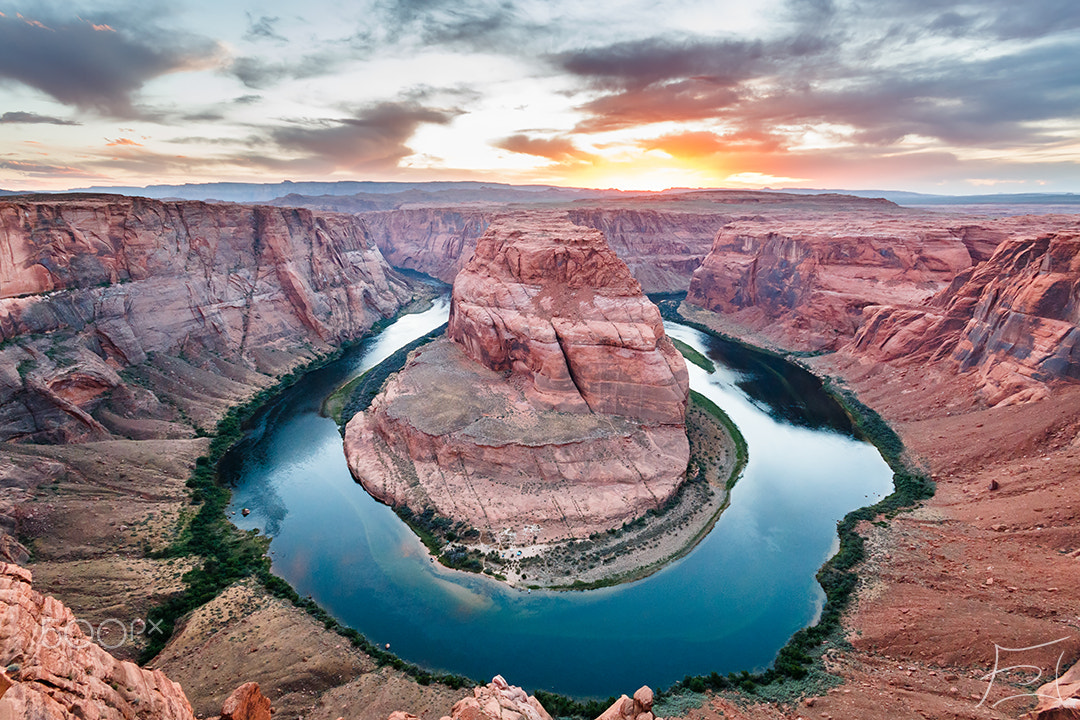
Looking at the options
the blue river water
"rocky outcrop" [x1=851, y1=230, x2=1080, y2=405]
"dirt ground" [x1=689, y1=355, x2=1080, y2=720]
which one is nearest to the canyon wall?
"rocky outcrop" [x1=851, y1=230, x2=1080, y2=405]

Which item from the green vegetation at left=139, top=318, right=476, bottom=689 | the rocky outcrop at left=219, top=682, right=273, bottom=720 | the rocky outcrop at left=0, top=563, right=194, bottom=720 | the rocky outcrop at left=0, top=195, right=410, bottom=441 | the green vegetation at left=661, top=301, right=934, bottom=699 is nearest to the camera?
the rocky outcrop at left=0, top=563, right=194, bottom=720

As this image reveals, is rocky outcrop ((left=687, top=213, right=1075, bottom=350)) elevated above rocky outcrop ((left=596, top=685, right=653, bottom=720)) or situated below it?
above

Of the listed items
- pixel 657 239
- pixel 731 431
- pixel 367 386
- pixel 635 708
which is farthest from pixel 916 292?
pixel 635 708

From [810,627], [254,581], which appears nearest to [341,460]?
[254,581]

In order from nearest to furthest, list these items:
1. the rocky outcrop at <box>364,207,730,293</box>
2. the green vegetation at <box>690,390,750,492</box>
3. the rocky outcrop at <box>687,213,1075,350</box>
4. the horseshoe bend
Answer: the horseshoe bend, the green vegetation at <box>690,390,750,492</box>, the rocky outcrop at <box>687,213,1075,350</box>, the rocky outcrop at <box>364,207,730,293</box>

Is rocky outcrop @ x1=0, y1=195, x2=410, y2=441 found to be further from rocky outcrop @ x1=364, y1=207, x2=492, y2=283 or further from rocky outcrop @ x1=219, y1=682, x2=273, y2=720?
rocky outcrop @ x1=364, y1=207, x2=492, y2=283

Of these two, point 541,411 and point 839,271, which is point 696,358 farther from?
point 541,411
